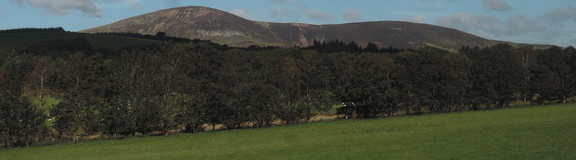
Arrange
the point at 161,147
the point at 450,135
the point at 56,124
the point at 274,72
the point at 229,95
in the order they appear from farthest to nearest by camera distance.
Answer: the point at 274,72 < the point at 229,95 < the point at 56,124 < the point at 161,147 < the point at 450,135

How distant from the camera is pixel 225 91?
6141 centimetres

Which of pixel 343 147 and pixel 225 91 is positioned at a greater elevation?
pixel 225 91

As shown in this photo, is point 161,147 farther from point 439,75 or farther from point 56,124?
point 439,75

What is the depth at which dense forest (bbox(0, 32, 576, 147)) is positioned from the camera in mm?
52469

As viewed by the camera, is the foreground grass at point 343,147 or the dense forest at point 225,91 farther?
the dense forest at point 225,91

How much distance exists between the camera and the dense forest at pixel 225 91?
52469 millimetres

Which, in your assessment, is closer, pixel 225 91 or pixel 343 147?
pixel 343 147

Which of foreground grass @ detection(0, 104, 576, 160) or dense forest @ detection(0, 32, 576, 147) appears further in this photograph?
dense forest @ detection(0, 32, 576, 147)

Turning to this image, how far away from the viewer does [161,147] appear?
44688 millimetres

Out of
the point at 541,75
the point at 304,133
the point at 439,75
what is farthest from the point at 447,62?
the point at 304,133

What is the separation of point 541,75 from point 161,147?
73847 mm

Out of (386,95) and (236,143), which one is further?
(386,95)

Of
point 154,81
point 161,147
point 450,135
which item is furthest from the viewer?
point 154,81

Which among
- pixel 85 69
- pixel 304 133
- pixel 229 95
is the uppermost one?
pixel 85 69
